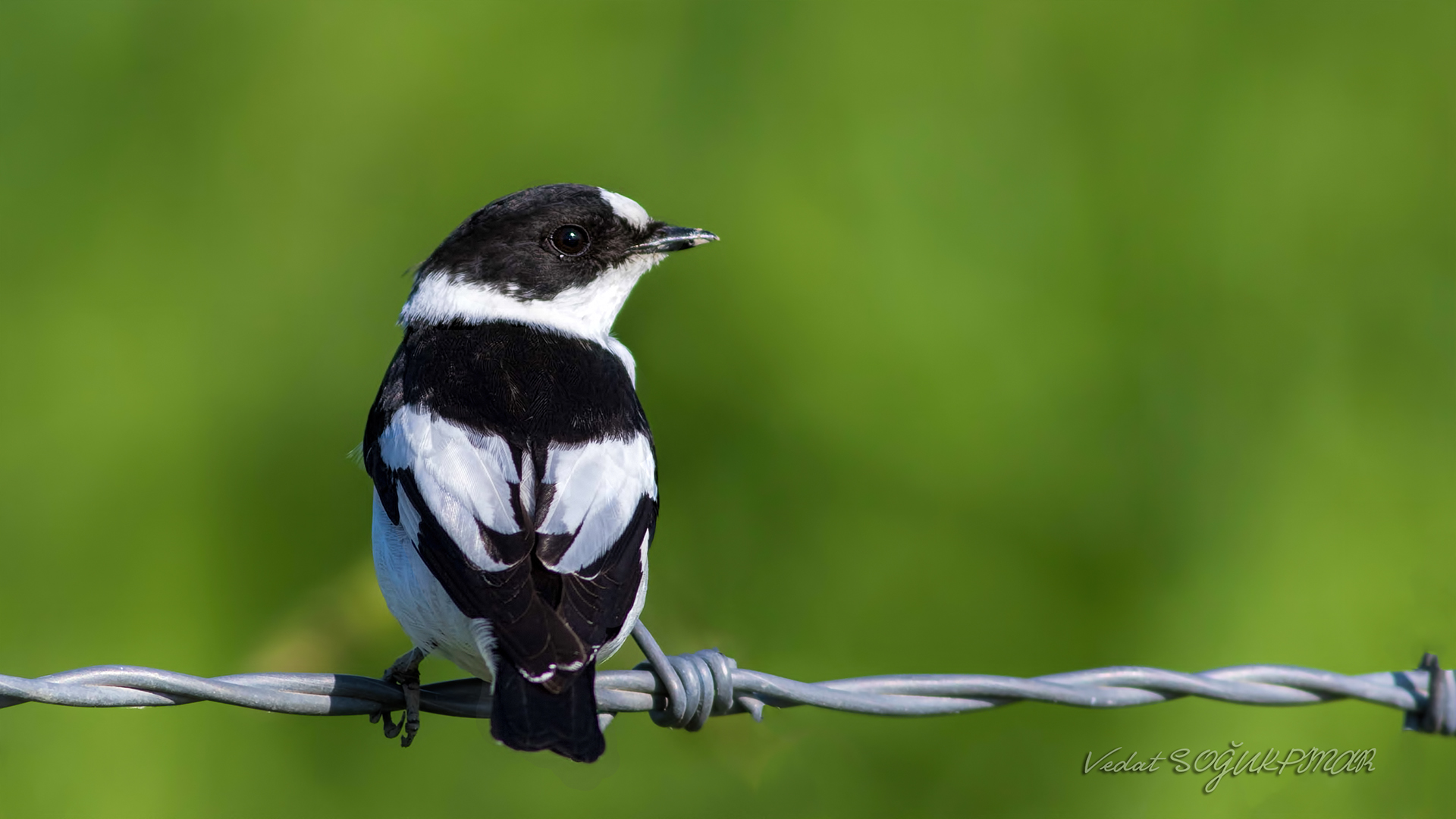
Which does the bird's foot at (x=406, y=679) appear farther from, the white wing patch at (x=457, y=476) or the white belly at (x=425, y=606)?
the white wing patch at (x=457, y=476)

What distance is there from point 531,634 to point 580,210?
173 centimetres

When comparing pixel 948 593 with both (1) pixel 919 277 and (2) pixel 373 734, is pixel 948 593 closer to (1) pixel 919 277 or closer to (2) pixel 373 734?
(1) pixel 919 277

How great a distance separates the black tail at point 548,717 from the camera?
2369 millimetres

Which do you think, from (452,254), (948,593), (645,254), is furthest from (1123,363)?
(452,254)

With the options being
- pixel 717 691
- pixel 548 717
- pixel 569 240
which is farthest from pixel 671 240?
pixel 548 717

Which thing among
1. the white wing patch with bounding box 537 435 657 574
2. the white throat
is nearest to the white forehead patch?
the white throat

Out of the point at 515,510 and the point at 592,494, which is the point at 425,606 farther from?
the point at 592,494

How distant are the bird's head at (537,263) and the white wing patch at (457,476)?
2.68 ft

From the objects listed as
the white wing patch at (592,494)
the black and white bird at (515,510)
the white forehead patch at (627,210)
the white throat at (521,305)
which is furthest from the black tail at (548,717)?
the white forehead patch at (627,210)

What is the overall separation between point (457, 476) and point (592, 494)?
29 cm

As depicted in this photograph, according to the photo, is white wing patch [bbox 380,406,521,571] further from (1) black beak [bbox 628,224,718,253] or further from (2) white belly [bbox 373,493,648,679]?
(1) black beak [bbox 628,224,718,253]

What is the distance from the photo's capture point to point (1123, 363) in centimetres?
499

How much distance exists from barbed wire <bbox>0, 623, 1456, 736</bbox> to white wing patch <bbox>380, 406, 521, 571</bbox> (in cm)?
35

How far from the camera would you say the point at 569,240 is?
3867 mm
